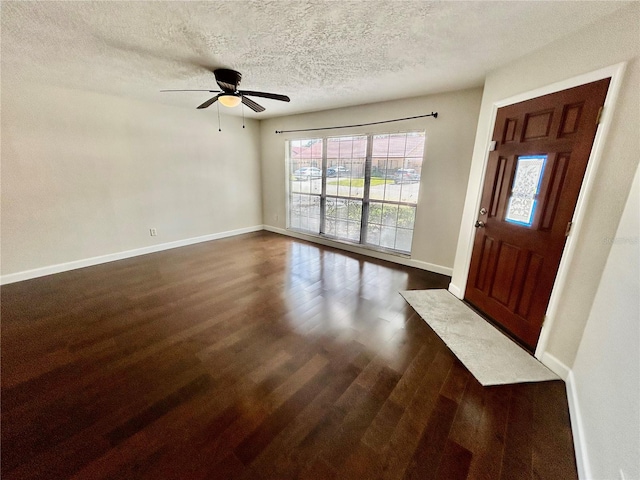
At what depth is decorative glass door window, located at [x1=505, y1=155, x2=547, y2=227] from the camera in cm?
200

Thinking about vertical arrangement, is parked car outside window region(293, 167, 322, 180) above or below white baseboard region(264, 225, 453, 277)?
above

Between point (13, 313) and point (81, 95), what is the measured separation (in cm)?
271

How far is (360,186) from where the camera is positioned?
4.20 metres

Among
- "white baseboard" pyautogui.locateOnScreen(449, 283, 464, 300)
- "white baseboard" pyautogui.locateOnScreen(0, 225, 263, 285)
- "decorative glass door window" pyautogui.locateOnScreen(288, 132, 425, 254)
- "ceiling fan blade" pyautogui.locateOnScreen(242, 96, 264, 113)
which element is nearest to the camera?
"ceiling fan blade" pyautogui.locateOnScreen(242, 96, 264, 113)

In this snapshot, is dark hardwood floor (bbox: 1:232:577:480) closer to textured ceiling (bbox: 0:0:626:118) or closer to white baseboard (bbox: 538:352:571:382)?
white baseboard (bbox: 538:352:571:382)

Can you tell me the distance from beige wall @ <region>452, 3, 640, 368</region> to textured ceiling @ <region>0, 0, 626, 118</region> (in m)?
0.11

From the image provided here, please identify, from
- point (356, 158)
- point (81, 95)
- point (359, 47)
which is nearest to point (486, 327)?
point (359, 47)

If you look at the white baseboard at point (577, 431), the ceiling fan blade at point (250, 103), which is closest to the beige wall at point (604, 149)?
the white baseboard at point (577, 431)

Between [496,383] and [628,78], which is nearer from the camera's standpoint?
[628,78]

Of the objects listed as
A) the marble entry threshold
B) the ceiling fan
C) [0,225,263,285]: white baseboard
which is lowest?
the marble entry threshold

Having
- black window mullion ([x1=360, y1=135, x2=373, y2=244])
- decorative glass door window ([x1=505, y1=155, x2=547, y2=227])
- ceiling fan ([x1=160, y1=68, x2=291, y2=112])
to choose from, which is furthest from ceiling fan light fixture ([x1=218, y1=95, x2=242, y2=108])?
decorative glass door window ([x1=505, y1=155, x2=547, y2=227])

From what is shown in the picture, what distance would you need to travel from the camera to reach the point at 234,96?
2.58 metres

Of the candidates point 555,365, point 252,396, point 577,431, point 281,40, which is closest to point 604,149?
point 555,365

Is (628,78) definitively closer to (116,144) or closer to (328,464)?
(328,464)
